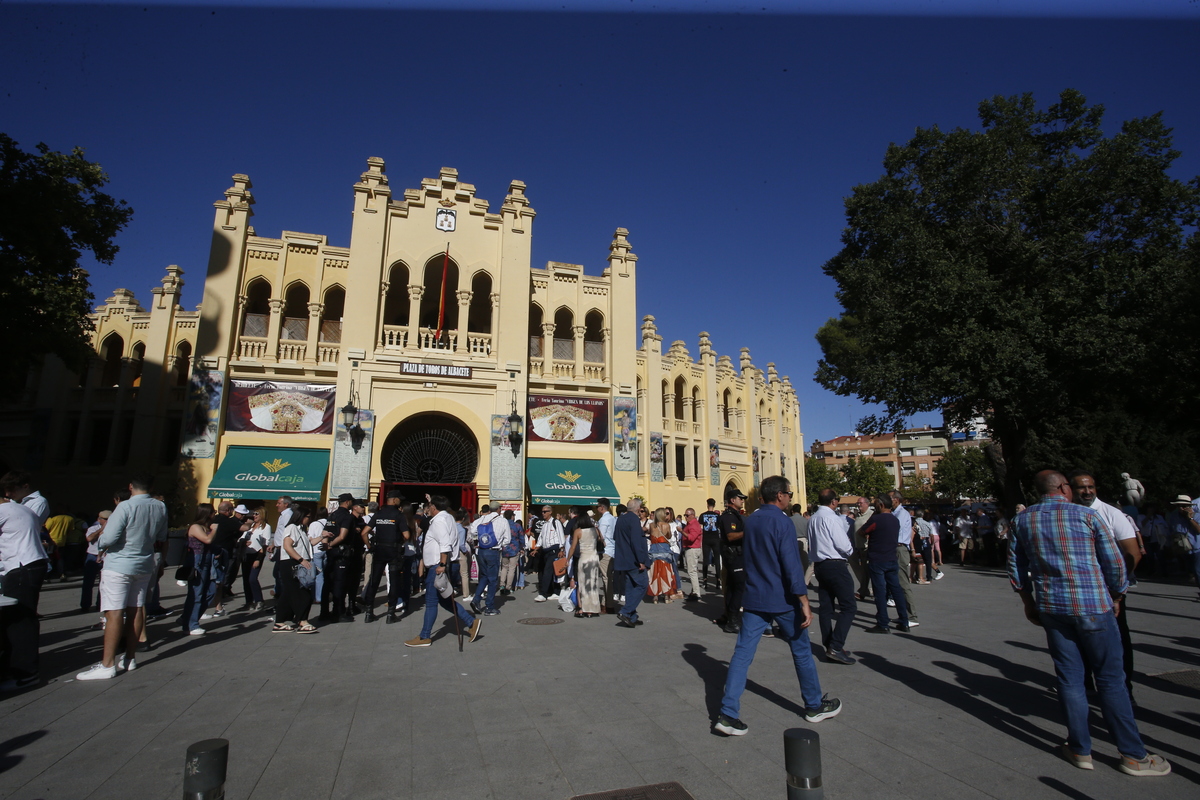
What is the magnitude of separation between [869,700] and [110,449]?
2420cm

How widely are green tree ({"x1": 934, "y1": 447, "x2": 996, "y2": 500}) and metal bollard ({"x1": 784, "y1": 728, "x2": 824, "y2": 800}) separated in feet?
220

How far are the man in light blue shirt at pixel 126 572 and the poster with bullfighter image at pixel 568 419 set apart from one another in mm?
14640

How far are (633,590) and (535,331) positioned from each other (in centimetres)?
1518

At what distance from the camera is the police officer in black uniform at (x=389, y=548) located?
9328 mm

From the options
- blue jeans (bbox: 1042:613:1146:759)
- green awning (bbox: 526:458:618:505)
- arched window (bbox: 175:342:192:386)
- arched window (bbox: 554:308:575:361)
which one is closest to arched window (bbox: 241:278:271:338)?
arched window (bbox: 175:342:192:386)

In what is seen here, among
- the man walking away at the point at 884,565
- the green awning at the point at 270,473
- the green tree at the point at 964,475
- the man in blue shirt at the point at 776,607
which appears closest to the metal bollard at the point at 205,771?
the man in blue shirt at the point at 776,607

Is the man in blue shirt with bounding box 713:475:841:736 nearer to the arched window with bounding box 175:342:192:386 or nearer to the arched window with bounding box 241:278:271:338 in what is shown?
the arched window with bounding box 241:278:271:338

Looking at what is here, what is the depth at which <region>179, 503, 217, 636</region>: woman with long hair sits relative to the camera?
320 inches

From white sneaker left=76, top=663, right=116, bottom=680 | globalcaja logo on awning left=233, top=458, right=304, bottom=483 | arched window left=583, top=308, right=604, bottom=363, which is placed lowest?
white sneaker left=76, top=663, right=116, bottom=680

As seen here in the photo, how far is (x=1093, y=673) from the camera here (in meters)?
4.02

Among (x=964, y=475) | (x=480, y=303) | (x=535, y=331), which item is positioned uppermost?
(x=480, y=303)

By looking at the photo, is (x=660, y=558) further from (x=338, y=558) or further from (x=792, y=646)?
(x=792, y=646)

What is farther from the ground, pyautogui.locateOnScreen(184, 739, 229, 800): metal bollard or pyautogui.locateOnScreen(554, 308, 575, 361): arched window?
pyautogui.locateOnScreen(554, 308, 575, 361): arched window

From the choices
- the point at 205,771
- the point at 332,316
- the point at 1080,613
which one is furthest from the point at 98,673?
the point at 332,316
